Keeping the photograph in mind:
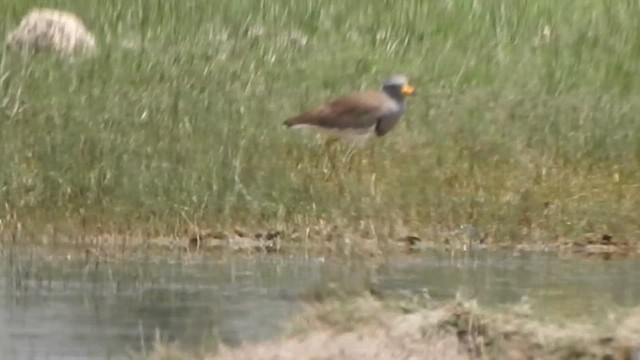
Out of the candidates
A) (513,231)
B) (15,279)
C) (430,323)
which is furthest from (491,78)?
(430,323)

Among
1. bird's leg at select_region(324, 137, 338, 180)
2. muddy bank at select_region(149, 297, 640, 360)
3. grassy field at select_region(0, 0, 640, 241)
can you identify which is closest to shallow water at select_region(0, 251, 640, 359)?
muddy bank at select_region(149, 297, 640, 360)

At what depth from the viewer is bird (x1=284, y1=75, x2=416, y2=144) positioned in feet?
47.6

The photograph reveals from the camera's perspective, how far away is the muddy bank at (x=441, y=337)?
8883 mm

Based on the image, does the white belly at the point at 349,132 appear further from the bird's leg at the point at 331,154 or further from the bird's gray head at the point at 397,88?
the bird's gray head at the point at 397,88

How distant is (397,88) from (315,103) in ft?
2.52

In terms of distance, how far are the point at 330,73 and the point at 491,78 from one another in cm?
128

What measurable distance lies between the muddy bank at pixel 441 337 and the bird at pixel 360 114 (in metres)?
5.09

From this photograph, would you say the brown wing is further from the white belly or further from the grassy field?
the grassy field

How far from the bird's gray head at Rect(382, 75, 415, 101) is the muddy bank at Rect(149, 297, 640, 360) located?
5764mm

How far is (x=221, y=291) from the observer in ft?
35.9

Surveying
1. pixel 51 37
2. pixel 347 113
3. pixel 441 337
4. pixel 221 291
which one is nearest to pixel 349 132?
pixel 347 113

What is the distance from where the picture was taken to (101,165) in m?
13.2

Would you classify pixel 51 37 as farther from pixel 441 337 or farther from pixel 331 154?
pixel 441 337

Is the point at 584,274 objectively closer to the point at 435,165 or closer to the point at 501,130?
the point at 435,165
